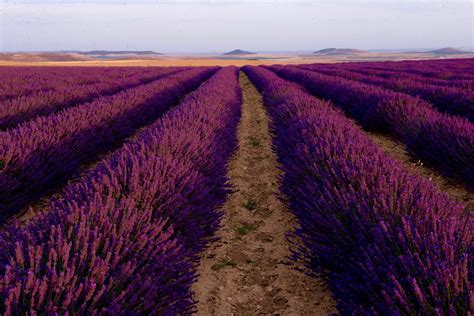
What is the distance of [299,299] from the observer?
2.29 meters

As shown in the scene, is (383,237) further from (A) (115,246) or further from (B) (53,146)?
(B) (53,146)

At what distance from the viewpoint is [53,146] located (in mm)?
4172

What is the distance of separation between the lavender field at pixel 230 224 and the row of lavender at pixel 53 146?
0.9 inches

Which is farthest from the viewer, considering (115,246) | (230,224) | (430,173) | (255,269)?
(430,173)

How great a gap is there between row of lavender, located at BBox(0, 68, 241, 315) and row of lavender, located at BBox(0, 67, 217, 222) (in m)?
1.16

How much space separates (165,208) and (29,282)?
3.74 ft

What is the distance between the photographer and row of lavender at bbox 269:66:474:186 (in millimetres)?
4301

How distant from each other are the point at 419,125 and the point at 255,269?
3.93 metres

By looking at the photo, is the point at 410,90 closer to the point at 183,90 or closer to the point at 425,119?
the point at 425,119

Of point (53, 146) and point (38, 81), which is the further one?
point (38, 81)

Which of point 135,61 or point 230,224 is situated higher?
point 135,61

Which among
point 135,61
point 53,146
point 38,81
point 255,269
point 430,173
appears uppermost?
point 135,61

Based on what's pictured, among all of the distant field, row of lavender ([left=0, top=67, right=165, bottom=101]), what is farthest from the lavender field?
the distant field

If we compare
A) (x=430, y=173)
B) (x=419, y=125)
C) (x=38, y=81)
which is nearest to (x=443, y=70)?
(x=419, y=125)
